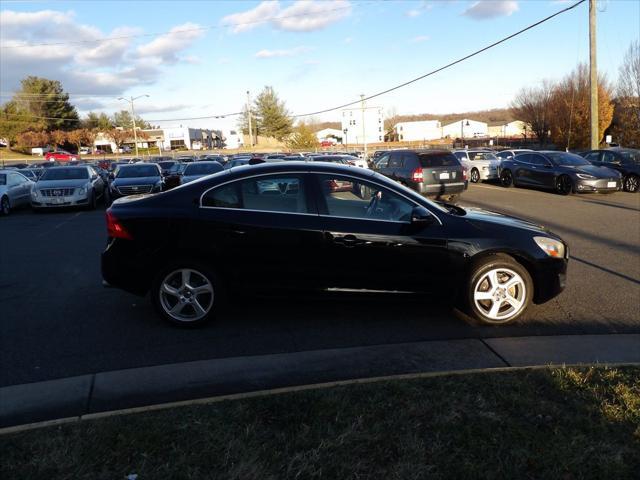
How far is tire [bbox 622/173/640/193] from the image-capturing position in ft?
65.1

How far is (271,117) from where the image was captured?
89.6m

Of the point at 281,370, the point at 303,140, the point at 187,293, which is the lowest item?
the point at 281,370

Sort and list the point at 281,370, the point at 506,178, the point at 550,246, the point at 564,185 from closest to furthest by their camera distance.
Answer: the point at 281,370 → the point at 550,246 → the point at 564,185 → the point at 506,178

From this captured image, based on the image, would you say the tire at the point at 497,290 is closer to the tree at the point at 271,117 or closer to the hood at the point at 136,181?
the hood at the point at 136,181

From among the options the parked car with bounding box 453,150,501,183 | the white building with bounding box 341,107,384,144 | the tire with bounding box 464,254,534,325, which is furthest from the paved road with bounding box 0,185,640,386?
the white building with bounding box 341,107,384,144

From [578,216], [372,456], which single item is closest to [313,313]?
[372,456]

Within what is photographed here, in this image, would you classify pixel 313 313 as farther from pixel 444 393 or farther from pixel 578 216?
pixel 578 216

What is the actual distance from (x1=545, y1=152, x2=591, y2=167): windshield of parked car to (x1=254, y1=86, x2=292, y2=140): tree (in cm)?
7149

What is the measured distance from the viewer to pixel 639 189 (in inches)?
786

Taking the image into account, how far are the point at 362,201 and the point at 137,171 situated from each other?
1636cm

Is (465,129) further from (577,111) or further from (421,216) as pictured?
(421,216)

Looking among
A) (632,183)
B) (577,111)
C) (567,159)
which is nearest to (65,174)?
(567,159)

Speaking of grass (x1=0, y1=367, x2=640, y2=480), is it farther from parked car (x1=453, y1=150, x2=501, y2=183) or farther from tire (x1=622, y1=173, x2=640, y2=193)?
parked car (x1=453, y1=150, x2=501, y2=183)

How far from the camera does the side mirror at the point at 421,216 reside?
551 cm
